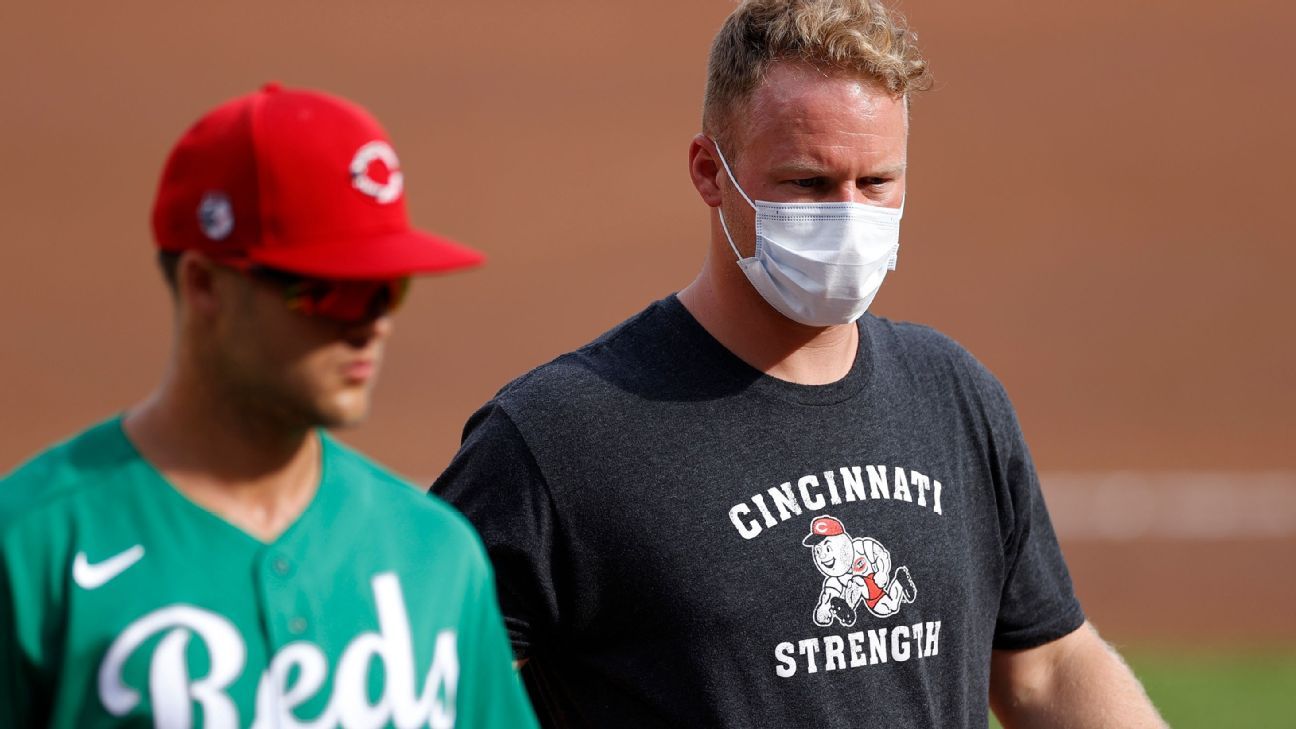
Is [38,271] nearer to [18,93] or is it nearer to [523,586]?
[18,93]

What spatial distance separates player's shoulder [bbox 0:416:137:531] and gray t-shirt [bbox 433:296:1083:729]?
0.92 m

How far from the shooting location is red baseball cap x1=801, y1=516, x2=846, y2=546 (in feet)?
10.3

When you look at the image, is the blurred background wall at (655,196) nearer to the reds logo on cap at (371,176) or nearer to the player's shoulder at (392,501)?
the player's shoulder at (392,501)

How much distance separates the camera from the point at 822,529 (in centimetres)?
314

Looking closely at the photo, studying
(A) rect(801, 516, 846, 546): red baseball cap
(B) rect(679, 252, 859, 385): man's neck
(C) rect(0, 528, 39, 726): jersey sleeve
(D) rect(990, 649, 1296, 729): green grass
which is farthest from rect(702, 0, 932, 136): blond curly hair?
(D) rect(990, 649, 1296, 729): green grass

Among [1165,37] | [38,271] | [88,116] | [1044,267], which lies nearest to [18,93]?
[88,116]

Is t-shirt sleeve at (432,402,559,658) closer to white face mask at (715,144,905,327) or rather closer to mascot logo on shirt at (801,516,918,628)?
mascot logo on shirt at (801,516,918,628)

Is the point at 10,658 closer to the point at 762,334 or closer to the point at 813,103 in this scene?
the point at 762,334

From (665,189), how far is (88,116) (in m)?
6.65

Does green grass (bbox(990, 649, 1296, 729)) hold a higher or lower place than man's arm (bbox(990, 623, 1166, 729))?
lower

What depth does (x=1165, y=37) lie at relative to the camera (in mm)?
20031

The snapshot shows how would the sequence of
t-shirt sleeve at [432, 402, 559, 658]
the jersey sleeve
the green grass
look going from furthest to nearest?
1. the green grass
2. t-shirt sleeve at [432, 402, 559, 658]
3. the jersey sleeve

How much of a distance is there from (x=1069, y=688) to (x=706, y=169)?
4.27 feet

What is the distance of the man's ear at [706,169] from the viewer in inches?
135
